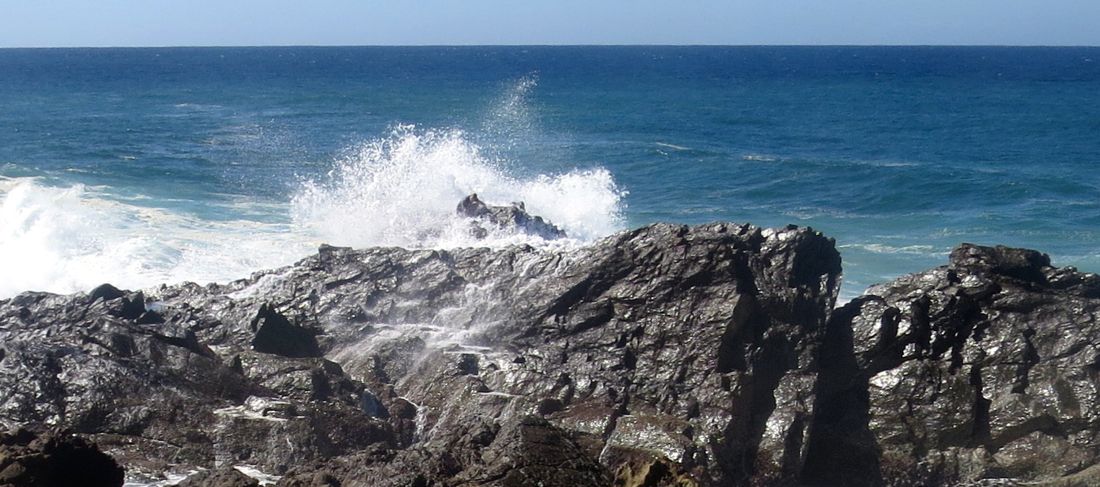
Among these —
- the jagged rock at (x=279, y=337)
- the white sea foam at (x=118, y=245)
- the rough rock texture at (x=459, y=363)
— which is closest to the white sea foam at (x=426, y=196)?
the white sea foam at (x=118, y=245)

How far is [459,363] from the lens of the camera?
50.0 feet

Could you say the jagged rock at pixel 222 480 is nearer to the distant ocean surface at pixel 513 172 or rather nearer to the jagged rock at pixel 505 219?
the distant ocean surface at pixel 513 172

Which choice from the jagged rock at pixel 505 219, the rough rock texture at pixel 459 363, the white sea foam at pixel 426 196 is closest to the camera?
the rough rock texture at pixel 459 363

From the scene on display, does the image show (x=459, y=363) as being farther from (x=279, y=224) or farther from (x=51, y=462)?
(x=279, y=224)

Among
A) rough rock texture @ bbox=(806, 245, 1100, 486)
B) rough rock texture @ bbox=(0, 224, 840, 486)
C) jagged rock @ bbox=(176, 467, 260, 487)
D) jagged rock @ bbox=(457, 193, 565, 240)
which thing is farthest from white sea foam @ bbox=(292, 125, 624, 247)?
jagged rock @ bbox=(176, 467, 260, 487)

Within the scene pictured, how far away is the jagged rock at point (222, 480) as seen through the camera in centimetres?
984

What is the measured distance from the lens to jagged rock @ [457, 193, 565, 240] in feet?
73.2

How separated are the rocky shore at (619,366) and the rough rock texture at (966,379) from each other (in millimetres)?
26

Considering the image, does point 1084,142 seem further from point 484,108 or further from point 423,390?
point 423,390

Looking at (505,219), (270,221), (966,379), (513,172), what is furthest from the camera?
(513,172)

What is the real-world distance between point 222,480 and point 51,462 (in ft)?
4.34

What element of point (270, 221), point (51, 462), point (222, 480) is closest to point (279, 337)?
Result: point (222, 480)

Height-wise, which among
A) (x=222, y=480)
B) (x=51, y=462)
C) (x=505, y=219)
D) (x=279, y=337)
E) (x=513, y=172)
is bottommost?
(x=51, y=462)

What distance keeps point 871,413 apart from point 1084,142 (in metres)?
37.8
